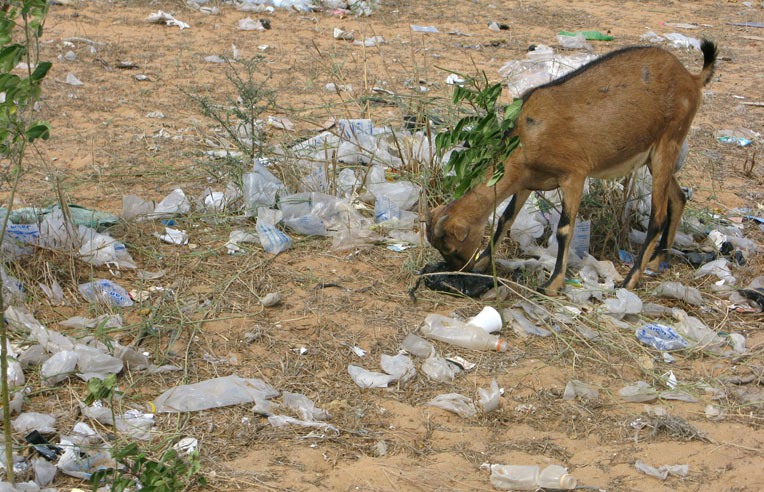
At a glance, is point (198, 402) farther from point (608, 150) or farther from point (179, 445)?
point (608, 150)

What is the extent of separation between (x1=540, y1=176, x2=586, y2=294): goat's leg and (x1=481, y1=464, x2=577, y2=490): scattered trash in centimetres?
180

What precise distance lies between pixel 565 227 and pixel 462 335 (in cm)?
110

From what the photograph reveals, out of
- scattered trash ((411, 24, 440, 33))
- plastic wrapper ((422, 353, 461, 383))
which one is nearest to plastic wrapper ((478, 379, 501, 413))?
plastic wrapper ((422, 353, 461, 383))

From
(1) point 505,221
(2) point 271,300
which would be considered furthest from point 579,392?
(2) point 271,300

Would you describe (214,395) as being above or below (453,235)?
below

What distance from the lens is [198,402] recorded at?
12.7 ft

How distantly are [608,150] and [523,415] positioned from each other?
196 centimetres

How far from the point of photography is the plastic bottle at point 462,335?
4578 mm

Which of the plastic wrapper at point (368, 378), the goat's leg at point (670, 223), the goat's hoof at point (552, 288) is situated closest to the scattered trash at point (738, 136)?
the goat's leg at point (670, 223)

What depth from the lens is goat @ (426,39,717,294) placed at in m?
5.09

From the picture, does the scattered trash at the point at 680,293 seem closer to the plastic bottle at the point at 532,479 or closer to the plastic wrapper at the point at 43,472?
the plastic bottle at the point at 532,479

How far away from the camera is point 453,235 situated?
502 cm

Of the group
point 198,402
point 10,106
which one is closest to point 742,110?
point 198,402

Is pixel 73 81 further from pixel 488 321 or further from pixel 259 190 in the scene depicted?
pixel 488 321
